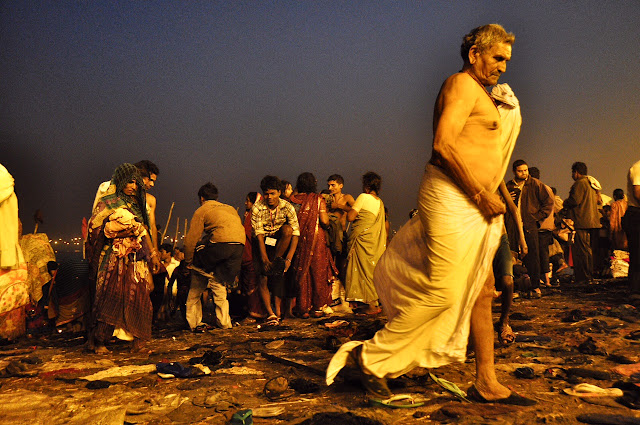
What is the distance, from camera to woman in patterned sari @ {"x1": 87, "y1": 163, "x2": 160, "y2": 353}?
5410 mm

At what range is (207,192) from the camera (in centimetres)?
725

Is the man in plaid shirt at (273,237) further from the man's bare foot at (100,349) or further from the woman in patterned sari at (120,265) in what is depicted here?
the man's bare foot at (100,349)

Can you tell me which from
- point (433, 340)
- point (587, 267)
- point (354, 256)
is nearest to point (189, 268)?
point (354, 256)

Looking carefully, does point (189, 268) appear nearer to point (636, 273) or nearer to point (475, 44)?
point (475, 44)

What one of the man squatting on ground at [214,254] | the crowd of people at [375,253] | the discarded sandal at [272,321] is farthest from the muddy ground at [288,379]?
the discarded sandal at [272,321]

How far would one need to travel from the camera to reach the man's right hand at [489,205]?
10.5 ft

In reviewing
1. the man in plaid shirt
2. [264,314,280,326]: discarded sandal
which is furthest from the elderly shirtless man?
the man in plaid shirt

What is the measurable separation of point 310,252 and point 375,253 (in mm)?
1000

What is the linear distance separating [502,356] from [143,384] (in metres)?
2.97

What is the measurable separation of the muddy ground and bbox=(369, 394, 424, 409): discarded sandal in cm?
3

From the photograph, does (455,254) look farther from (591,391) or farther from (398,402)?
(591,391)

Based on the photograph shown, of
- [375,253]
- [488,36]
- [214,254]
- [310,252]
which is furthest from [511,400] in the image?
[310,252]

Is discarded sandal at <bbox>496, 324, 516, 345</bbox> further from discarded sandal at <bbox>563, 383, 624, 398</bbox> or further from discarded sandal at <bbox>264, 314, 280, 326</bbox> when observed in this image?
discarded sandal at <bbox>264, 314, 280, 326</bbox>

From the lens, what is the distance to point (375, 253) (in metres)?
8.19
